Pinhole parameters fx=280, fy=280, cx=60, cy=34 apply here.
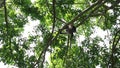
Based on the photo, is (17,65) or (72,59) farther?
(72,59)

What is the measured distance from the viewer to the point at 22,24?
11.0 meters

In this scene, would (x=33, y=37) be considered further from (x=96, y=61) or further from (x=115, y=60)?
(x=115, y=60)

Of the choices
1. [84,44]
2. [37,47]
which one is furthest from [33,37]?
[84,44]

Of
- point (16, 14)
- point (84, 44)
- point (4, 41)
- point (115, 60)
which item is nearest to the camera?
point (115, 60)

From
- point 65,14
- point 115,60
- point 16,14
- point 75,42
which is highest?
point 16,14

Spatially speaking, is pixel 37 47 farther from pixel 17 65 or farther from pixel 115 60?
pixel 115 60

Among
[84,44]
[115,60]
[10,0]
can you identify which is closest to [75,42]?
[84,44]

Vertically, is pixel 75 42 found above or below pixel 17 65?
above

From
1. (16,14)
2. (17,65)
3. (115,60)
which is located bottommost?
(115,60)

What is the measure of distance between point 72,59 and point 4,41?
8.32 ft

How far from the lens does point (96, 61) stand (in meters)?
10.0

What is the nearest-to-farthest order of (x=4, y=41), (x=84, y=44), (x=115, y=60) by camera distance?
(x=115, y=60)
(x=4, y=41)
(x=84, y=44)

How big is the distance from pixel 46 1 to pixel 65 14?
1.14 meters

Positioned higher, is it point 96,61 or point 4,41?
point 4,41
